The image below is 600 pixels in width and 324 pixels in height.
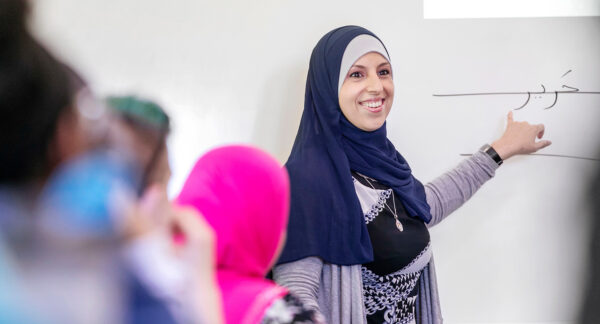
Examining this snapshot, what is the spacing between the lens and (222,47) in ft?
4.58

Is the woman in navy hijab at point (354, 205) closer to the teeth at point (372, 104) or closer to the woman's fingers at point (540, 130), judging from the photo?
the teeth at point (372, 104)

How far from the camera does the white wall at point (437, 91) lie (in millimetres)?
1391

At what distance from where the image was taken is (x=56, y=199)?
0.35m

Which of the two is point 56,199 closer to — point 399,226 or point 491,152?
point 399,226

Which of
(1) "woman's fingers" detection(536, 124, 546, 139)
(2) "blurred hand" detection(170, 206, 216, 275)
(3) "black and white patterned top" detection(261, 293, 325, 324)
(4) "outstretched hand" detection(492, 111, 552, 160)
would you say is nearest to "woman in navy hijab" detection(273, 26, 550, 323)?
(4) "outstretched hand" detection(492, 111, 552, 160)

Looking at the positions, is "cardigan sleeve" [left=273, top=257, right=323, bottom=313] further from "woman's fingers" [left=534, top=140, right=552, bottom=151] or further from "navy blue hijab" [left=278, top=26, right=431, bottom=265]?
"woman's fingers" [left=534, top=140, right=552, bottom=151]

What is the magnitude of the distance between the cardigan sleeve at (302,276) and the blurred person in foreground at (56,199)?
763 millimetres

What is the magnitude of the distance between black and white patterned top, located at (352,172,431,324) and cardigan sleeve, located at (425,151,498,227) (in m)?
0.13

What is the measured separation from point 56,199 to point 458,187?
3.94ft

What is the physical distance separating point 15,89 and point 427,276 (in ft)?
3.89

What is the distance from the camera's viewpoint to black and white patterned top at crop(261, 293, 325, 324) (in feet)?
1.69

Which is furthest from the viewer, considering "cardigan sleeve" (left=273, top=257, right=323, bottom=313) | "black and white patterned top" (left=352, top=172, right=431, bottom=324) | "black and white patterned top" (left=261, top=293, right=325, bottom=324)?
"black and white patterned top" (left=352, top=172, right=431, bottom=324)

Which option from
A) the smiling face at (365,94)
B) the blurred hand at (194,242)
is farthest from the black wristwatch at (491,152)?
the blurred hand at (194,242)

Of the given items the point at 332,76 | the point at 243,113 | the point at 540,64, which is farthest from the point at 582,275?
the point at 243,113
